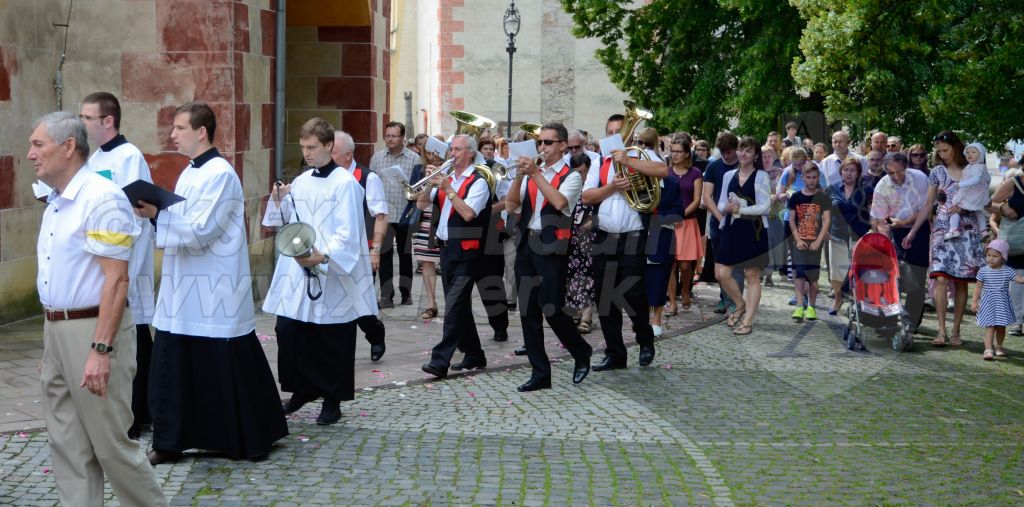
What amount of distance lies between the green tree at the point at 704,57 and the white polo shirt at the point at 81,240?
1754 centimetres

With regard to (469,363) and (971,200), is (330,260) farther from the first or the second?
(971,200)

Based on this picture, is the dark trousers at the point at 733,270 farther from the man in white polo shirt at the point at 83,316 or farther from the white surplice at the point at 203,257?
the man in white polo shirt at the point at 83,316

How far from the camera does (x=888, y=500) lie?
251 inches

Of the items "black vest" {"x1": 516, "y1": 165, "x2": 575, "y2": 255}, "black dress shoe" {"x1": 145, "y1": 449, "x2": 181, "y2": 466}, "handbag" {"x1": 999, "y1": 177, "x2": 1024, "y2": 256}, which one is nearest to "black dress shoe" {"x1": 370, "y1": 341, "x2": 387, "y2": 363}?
"black vest" {"x1": 516, "y1": 165, "x2": 575, "y2": 255}

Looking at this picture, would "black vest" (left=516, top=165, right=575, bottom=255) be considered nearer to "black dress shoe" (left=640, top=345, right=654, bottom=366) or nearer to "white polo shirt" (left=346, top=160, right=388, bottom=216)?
"white polo shirt" (left=346, top=160, right=388, bottom=216)

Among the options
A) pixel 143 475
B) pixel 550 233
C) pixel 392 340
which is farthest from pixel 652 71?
pixel 143 475

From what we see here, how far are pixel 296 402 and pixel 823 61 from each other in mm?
7966

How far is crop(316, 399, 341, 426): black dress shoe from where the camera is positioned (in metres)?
7.82

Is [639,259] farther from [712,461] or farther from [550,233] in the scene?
[712,461]

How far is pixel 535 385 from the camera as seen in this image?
9.09 m

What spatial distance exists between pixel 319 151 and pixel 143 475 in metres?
2.95

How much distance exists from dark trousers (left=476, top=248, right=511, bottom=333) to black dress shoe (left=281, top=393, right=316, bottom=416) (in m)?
2.06

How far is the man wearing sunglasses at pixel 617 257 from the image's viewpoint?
9945 mm

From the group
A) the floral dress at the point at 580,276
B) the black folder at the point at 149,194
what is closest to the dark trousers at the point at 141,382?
the black folder at the point at 149,194
